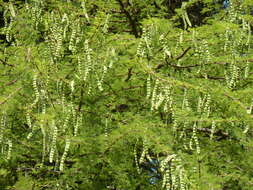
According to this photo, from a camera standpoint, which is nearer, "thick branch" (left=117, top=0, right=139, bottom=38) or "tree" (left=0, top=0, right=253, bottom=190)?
"tree" (left=0, top=0, right=253, bottom=190)

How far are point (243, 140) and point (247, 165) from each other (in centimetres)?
48

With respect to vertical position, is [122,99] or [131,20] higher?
[131,20]

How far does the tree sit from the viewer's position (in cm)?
393

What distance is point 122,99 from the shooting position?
4863mm

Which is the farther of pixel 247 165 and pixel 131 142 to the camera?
pixel 247 165

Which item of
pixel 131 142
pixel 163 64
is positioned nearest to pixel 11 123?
pixel 131 142

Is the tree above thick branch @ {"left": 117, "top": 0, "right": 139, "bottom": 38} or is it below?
below

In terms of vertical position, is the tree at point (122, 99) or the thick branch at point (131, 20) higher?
the thick branch at point (131, 20)

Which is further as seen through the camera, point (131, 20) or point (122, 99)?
point (131, 20)

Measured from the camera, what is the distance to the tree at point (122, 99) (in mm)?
3926

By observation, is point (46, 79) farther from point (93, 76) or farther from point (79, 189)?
point (79, 189)

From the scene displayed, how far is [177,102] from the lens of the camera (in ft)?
14.3

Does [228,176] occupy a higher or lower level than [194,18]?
lower

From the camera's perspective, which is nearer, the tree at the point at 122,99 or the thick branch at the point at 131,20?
the tree at the point at 122,99
